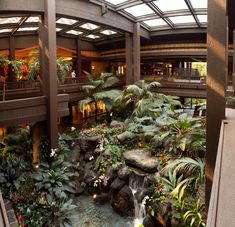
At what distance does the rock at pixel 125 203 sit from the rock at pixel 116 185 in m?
0.18

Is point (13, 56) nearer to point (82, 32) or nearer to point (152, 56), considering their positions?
point (82, 32)

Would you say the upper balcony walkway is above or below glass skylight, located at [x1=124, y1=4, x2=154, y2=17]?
below

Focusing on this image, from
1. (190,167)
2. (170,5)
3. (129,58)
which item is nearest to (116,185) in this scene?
(190,167)

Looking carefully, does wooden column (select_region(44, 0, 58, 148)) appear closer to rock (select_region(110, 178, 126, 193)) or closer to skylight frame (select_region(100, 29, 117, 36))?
Answer: rock (select_region(110, 178, 126, 193))

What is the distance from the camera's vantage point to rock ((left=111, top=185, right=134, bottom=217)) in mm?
8906

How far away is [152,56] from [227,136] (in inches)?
736

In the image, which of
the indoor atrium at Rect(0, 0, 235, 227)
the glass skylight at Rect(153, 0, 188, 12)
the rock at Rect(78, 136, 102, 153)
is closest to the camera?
the indoor atrium at Rect(0, 0, 235, 227)

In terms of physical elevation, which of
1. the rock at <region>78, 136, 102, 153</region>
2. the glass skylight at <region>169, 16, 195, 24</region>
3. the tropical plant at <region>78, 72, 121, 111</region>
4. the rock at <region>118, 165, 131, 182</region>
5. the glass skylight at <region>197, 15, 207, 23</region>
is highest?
the glass skylight at <region>169, 16, 195, 24</region>

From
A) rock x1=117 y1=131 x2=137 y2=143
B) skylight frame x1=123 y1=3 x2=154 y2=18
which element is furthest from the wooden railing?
skylight frame x1=123 y1=3 x2=154 y2=18

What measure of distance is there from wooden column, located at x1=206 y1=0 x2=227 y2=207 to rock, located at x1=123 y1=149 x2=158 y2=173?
11.9 feet

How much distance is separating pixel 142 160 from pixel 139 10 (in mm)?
9492

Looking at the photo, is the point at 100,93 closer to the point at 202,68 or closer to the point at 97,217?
the point at 97,217

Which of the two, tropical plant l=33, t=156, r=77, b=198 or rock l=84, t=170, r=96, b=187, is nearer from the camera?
tropical plant l=33, t=156, r=77, b=198

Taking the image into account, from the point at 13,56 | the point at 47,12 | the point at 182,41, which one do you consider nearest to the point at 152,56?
the point at 182,41
